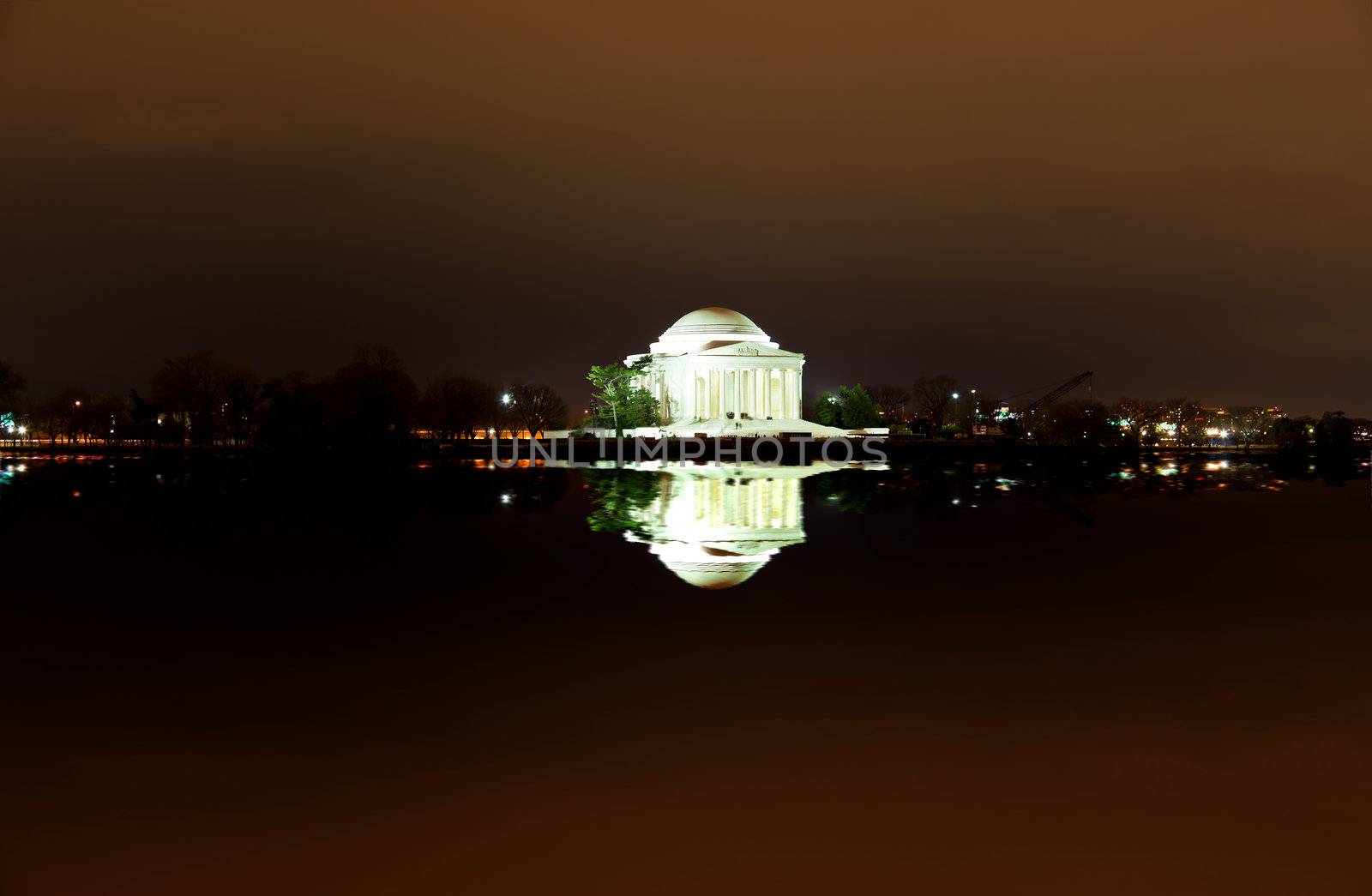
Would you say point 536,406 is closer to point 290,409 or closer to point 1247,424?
point 290,409

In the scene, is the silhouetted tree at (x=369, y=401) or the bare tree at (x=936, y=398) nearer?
the silhouetted tree at (x=369, y=401)

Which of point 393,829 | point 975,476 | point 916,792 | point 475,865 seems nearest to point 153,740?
point 393,829

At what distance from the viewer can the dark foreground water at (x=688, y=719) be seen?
820 cm

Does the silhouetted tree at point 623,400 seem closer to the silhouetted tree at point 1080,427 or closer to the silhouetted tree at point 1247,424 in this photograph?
the silhouetted tree at point 1080,427

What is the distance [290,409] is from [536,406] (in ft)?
146

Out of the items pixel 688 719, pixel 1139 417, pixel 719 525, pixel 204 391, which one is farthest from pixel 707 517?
pixel 1139 417

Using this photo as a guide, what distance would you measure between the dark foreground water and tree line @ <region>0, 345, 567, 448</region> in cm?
6190

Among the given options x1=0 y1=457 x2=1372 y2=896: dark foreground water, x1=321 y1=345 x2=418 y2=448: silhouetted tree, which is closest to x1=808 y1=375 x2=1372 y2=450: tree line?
x1=321 y1=345 x2=418 y2=448: silhouetted tree

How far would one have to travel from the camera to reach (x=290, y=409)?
85000 mm

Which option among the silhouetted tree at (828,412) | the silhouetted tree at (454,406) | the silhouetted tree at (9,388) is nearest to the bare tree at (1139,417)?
the silhouetted tree at (828,412)

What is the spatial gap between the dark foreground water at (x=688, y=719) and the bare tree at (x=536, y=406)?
3993 inches

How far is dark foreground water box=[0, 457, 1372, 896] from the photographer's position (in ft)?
26.9

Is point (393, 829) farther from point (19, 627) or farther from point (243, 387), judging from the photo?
point (243, 387)

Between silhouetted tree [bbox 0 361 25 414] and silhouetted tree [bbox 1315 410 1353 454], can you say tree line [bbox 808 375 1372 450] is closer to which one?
silhouetted tree [bbox 1315 410 1353 454]
